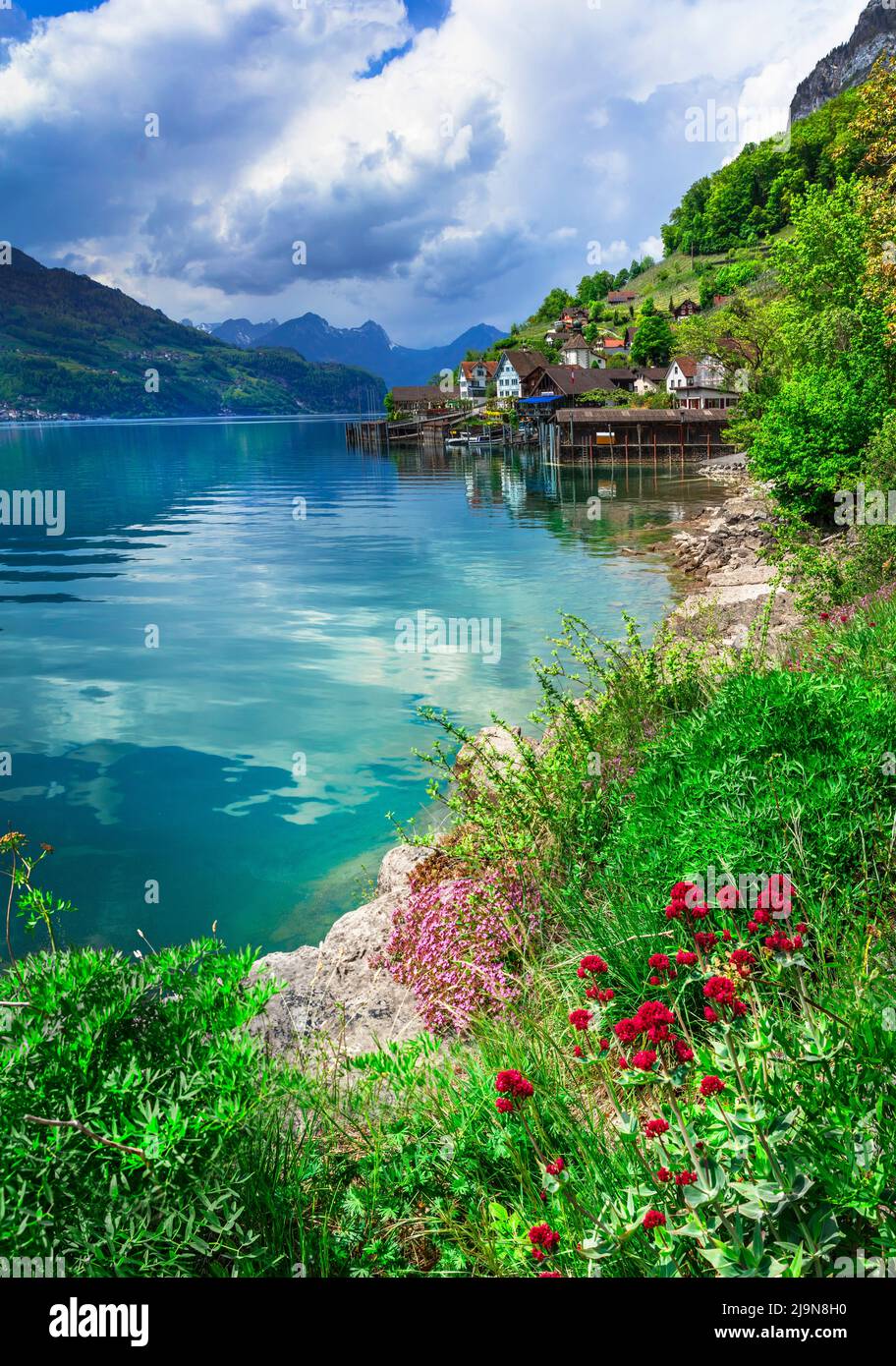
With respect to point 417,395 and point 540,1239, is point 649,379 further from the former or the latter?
point 540,1239

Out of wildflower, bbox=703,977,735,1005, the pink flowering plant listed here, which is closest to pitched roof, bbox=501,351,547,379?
the pink flowering plant

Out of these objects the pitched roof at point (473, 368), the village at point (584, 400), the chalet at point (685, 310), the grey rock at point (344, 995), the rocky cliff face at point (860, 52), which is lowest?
the grey rock at point (344, 995)

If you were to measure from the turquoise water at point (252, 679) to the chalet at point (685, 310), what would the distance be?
98868 mm

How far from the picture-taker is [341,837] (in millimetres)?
11406

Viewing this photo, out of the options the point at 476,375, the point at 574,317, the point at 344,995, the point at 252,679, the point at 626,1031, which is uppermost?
the point at 574,317

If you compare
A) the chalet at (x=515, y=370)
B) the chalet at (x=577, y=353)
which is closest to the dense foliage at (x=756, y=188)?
the chalet at (x=577, y=353)

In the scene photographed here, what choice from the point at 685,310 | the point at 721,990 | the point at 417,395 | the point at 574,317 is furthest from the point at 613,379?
the point at 721,990

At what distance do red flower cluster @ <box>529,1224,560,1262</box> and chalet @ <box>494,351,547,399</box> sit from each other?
397 feet

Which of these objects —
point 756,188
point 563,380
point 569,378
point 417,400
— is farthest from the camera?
point 756,188

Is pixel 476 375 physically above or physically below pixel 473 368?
below

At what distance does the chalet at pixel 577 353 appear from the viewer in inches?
5167

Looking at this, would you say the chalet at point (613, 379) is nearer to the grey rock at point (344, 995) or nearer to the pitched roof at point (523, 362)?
the pitched roof at point (523, 362)

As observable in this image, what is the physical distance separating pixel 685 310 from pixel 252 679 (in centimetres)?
13580

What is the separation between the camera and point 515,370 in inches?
4825
